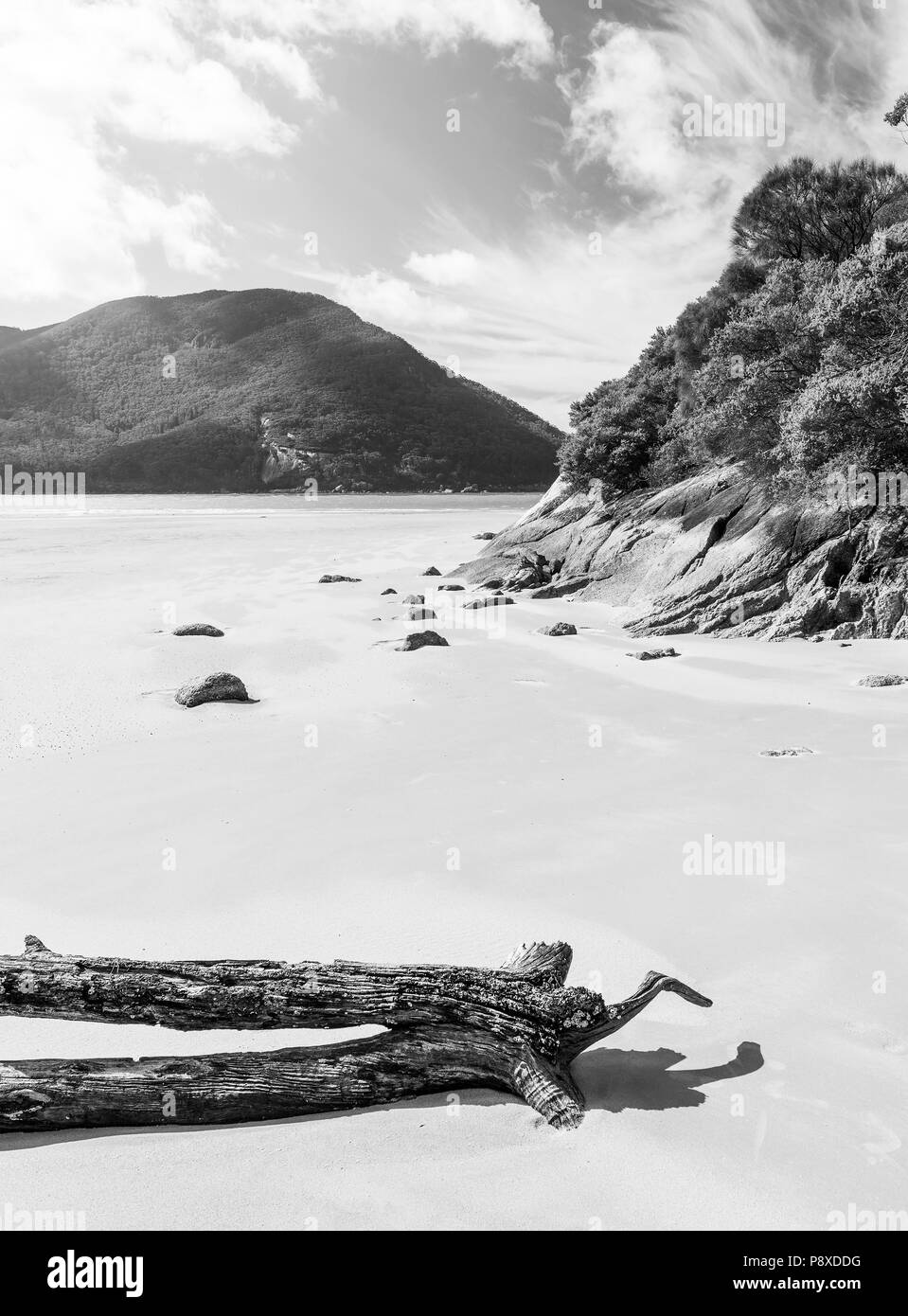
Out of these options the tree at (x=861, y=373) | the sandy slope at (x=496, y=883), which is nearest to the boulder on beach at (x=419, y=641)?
→ the sandy slope at (x=496, y=883)

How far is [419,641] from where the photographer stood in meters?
15.3

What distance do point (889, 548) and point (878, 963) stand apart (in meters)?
12.7

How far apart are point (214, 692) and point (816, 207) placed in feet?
81.3

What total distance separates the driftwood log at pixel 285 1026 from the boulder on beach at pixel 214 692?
7.98m

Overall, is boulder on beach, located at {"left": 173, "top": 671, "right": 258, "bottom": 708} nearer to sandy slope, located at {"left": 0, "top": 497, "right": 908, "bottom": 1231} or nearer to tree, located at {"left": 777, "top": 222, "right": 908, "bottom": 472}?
sandy slope, located at {"left": 0, "top": 497, "right": 908, "bottom": 1231}

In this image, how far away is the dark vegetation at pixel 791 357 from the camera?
15336 mm

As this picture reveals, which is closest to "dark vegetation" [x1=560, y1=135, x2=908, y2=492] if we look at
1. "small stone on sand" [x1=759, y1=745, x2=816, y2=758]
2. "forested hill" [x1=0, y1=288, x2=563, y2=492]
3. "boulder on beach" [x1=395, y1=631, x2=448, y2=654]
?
"boulder on beach" [x1=395, y1=631, x2=448, y2=654]

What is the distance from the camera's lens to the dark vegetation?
15.3 meters

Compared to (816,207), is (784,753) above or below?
below

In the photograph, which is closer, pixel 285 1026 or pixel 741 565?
pixel 285 1026

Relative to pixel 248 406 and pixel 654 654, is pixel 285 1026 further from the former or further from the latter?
pixel 248 406

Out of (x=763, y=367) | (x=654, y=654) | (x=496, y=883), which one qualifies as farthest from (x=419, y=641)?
(x=763, y=367)

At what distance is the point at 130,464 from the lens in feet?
385

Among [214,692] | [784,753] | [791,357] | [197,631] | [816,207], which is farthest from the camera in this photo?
[816,207]
